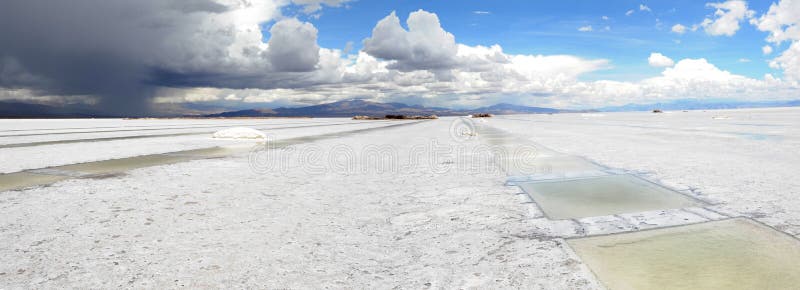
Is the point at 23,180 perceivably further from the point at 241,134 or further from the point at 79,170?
the point at 241,134

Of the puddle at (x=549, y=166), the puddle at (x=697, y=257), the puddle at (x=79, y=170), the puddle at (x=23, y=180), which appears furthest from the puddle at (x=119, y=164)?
the puddle at (x=697, y=257)

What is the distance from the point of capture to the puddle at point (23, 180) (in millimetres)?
6645

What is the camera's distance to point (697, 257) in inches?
128

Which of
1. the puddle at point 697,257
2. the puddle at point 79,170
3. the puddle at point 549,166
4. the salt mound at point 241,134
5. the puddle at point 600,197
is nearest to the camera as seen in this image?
the puddle at point 697,257

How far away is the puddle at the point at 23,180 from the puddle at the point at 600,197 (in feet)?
25.7

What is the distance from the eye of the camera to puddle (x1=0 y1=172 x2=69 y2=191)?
6645 millimetres

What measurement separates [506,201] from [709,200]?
254 centimetres

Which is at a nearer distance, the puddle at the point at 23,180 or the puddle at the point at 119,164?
the puddle at the point at 23,180

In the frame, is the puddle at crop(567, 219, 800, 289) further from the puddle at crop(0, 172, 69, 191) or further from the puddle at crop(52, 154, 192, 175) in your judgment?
the puddle at crop(52, 154, 192, 175)

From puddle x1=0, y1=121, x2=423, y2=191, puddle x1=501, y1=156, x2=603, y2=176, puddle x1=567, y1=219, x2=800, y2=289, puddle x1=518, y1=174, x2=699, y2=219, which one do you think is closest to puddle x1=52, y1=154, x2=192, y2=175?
puddle x1=0, y1=121, x2=423, y2=191

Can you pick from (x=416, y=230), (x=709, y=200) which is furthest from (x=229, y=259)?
(x=709, y=200)

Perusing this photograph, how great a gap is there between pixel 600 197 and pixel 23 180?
9.30m

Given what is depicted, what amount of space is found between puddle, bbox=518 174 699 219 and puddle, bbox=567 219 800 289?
909 mm

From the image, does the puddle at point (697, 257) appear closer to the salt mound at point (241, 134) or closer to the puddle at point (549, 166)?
the puddle at point (549, 166)
